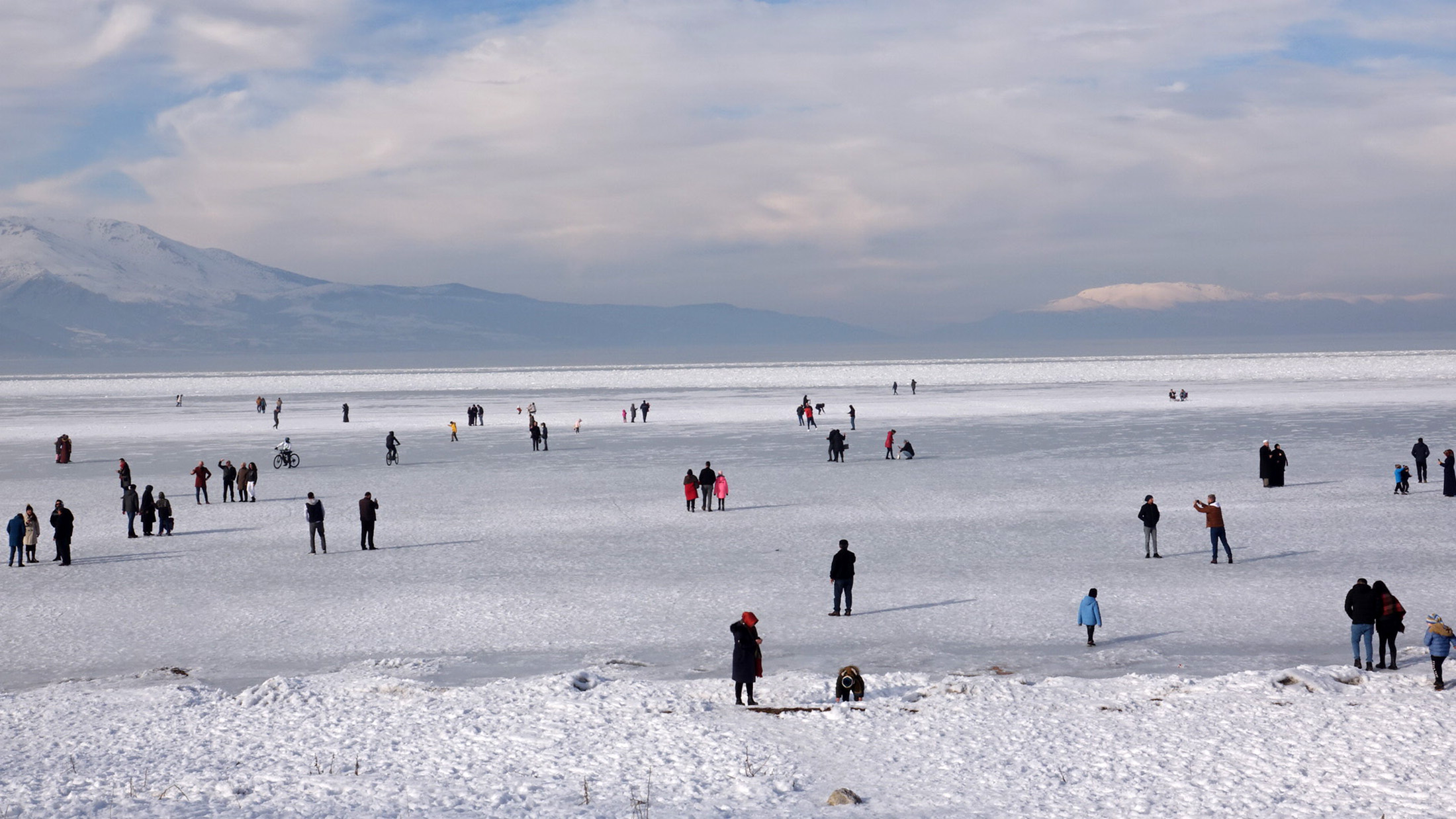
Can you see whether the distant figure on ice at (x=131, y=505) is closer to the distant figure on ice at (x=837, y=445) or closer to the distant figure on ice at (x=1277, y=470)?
the distant figure on ice at (x=837, y=445)

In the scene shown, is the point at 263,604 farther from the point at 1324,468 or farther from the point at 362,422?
the point at 362,422

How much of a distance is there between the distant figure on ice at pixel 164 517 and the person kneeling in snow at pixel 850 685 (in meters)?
17.8

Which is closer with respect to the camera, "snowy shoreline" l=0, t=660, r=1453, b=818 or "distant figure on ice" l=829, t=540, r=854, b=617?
"snowy shoreline" l=0, t=660, r=1453, b=818

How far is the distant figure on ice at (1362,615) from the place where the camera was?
12.8m

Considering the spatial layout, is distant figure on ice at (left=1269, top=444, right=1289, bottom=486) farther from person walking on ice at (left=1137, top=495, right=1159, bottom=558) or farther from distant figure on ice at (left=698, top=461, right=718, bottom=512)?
distant figure on ice at (left=698, top=461, right=718, bottom=512)

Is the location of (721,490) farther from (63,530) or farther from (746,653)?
(63,530)

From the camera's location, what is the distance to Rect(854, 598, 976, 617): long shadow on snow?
1630cm

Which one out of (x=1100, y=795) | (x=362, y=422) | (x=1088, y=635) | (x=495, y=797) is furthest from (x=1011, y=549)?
(x=362, y=422)

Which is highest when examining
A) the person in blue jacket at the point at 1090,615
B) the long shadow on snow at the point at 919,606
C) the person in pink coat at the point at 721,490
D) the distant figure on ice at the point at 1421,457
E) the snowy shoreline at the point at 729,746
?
the distant figure on ice at the point at 1421,457

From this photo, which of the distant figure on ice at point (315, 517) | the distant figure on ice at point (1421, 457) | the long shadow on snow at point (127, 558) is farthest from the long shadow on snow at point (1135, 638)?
the long shadow on snow at point (127, 558)

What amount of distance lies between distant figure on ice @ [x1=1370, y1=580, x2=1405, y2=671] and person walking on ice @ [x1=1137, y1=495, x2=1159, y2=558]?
563cm

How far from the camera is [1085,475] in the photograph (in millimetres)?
30422

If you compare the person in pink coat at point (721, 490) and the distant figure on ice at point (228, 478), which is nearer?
the person in pink coat at point (721, 490)

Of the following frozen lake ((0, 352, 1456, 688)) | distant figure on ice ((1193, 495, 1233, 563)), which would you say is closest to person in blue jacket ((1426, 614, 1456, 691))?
frozen lake ((0, 352, 1456, 688))
